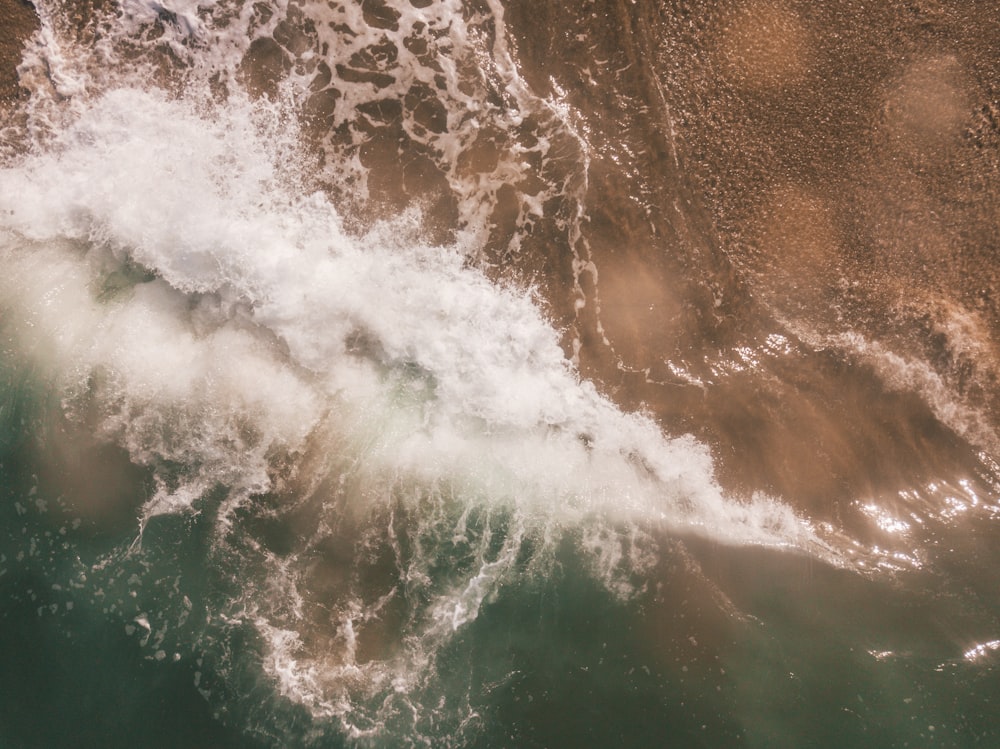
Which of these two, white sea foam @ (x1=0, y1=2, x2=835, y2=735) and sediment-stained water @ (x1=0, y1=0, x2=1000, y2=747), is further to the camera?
white sea foam @ (x1=0, y1=2, x2=835, y2=735)

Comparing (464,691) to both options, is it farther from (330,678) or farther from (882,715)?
(882,715)

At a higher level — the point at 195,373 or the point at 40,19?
the point at 40,19

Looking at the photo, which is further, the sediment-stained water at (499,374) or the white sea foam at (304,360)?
the white sea foam at (304,360)

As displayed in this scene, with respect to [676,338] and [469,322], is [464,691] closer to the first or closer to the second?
[469,322]

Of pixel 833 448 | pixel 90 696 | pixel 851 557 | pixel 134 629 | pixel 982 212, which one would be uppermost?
pixel 982 212

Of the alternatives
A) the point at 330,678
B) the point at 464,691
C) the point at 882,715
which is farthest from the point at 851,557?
the point at 330,678

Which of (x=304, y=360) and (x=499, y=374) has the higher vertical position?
(x=499, y=374)
